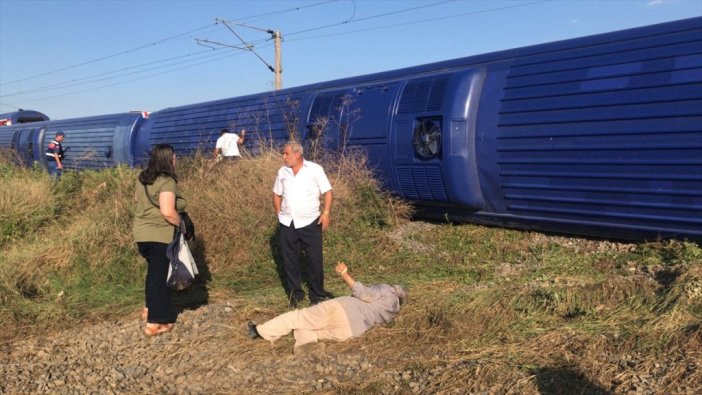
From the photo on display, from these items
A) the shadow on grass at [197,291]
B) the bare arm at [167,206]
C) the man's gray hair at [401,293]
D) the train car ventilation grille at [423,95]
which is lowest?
the shadow on grass at [197,291]

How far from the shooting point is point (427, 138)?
847 cm

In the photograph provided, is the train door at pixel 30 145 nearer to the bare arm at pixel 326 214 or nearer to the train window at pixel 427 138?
the train window at pixel 427 138

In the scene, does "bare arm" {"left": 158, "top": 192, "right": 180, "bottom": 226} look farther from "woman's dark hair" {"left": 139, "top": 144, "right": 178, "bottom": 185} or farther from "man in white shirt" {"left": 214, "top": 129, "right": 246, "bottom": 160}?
"man in white shirt" {"left": 214, "top": 129, "right": 246, "bottom": 160}

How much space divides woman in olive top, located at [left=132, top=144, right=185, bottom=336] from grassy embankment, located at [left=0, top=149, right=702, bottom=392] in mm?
891

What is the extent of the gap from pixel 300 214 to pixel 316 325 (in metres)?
1.22

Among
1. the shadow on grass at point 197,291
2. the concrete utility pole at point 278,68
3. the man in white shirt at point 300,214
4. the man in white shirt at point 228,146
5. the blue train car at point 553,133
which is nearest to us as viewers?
the man in white shirt at point 300,214

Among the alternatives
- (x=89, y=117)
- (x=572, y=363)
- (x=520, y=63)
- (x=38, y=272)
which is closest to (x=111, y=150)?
(x=89, y=117)

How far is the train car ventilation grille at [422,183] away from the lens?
827 centimetres

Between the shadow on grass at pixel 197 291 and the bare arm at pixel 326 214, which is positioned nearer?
the bare arm at pixel 326 214

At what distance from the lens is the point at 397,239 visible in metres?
8.23

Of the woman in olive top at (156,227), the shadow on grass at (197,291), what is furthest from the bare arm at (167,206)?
the shadow on grass at (197,291)

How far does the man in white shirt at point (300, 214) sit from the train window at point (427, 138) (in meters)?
2.90

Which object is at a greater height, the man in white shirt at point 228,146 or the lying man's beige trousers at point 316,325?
the man in white shirt at point 228,146

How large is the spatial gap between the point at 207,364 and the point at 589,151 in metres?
4.45
